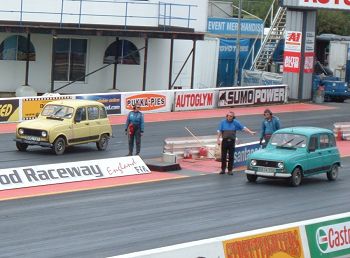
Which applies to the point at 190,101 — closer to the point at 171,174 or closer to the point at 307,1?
the point at 307,1

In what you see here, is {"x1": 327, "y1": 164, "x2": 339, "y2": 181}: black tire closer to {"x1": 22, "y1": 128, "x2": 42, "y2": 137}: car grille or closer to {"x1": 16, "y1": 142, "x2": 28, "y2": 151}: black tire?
{"x1": 22, "y1": 128, "x2": 42, "y2": 137}: car grille

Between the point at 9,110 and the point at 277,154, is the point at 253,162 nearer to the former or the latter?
the point at 277,154

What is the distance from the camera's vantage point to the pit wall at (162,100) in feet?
121

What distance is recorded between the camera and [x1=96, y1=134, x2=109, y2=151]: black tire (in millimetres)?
31281

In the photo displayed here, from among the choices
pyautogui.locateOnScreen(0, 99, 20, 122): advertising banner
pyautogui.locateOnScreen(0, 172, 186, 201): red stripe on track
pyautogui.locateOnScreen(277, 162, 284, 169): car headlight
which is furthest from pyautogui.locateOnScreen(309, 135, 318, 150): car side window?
pyautogui.locateOnScreen(0, 99, 20, 122): advertising banner

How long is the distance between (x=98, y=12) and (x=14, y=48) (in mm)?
4990

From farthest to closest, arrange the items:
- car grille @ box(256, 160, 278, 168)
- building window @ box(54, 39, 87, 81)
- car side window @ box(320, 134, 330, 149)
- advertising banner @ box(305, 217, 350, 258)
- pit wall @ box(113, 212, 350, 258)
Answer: building window @ box(54, 39, 87, 81), car side window @ box(320, 134, 330, 149), car grille @ box(256, 160, 278, 168), advertising banner @ box(305, 217, 350, 258), pit wall @ box(113, 212, 350, 258)

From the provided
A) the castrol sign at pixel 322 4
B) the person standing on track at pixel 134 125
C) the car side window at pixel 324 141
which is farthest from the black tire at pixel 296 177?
the castrol sign at pixel 322 4

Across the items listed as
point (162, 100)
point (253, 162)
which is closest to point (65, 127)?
point (253, 162)

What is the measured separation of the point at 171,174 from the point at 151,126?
11575 millimetres

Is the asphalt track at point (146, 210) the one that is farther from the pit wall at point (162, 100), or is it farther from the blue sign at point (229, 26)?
the blue sign at point (229, 26)

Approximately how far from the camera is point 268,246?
48.7 ft

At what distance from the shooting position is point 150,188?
24.6 m

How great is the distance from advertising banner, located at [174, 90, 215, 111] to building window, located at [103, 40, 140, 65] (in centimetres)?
837
